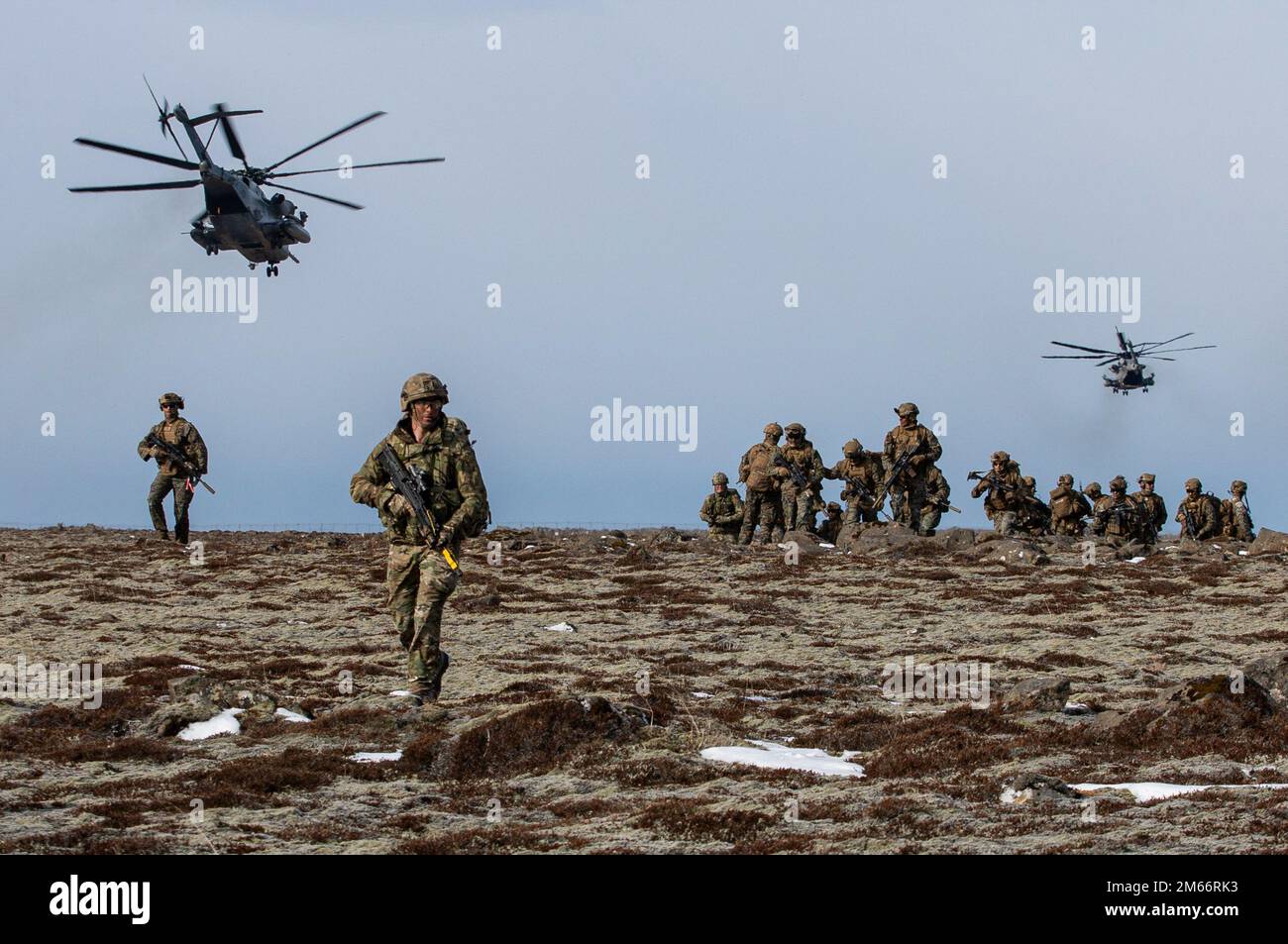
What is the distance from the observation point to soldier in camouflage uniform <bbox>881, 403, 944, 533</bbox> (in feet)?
128

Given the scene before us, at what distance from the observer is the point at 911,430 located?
39406mm

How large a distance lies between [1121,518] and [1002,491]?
456cm

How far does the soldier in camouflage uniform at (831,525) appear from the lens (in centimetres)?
4234

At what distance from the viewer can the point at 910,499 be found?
132 ft

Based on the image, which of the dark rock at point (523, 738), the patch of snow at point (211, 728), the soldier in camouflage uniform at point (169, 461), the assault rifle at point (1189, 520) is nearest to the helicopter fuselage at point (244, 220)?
the soldier in camouflage uniform at point (169, 461)

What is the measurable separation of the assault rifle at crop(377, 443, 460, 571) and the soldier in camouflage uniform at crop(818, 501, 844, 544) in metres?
27.0

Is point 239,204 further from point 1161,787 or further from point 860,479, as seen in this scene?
point 1161,787

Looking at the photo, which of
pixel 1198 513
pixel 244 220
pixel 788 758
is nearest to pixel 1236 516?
pixel 1198 513

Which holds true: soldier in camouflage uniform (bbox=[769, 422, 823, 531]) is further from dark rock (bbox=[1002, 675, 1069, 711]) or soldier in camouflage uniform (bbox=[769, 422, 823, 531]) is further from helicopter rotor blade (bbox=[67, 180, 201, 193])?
dark rock (bbox=[1002, 675, 1069, 711])

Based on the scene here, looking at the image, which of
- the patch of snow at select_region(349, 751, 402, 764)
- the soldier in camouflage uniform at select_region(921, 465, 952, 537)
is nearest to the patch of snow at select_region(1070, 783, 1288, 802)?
the patch of snow at select_region(349, 751, 402, 764)

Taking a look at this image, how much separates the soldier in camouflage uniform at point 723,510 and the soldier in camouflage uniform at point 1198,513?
14082 millimetres
